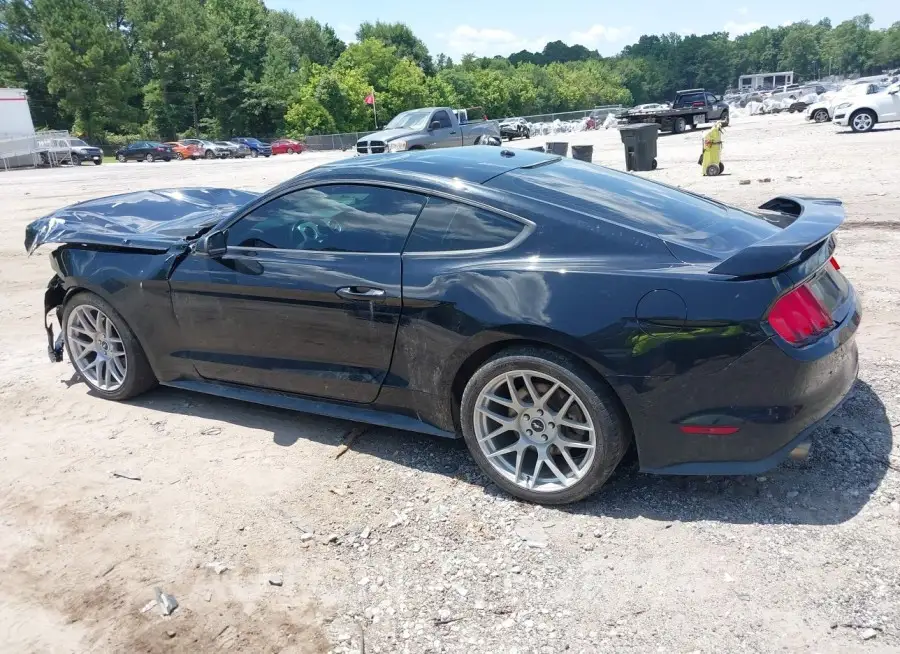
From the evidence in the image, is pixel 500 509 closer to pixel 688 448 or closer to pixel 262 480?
pixel 688 448

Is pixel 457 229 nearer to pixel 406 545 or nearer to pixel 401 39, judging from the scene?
pixel 406 545

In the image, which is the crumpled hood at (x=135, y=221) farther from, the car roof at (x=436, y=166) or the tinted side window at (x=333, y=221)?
the car roof at (x=436, y=166)

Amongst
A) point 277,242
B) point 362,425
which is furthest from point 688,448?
point 277,242

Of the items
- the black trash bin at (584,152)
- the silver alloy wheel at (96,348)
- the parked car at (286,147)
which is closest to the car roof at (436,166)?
the silver alloy wheel at (96,348)

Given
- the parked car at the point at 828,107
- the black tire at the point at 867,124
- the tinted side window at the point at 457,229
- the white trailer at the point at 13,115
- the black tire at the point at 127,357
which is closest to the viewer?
the tinted side window at the point at 457,229

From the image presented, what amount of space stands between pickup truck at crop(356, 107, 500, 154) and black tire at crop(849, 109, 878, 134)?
13076mm

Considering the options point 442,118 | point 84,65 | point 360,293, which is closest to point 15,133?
point 84,65

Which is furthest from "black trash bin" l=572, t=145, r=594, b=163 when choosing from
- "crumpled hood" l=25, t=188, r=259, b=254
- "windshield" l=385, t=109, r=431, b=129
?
"crumpled hood" l=25, t=188, r=259, b=254

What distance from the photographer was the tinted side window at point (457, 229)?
11.2ft

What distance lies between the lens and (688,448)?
3.05 meters

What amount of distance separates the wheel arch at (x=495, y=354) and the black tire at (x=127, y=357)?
2.37 meters

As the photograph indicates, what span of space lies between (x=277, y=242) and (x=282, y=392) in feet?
2.86

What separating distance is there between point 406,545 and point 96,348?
9.85 ft

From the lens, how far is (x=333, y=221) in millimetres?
3922
